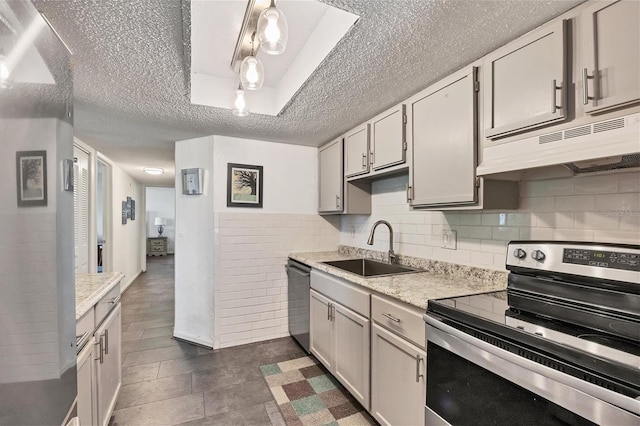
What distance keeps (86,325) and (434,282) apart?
1.83 m

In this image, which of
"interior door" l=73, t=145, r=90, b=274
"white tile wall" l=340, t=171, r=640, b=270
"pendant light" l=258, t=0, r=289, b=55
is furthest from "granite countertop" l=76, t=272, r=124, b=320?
"white tile wall" l=340, t=171, r=640, b=270

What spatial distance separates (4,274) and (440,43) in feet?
5.58

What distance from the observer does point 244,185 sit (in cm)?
306

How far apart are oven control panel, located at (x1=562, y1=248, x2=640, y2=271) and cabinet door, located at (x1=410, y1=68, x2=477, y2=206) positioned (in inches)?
18.8

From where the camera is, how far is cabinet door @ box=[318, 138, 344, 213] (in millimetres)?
2902

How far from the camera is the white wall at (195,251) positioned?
297 cm

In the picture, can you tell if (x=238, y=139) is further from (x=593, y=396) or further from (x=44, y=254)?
(x=593, y=396)

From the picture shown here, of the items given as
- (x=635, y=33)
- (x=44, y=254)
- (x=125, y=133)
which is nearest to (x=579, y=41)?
(x=635, y=33)

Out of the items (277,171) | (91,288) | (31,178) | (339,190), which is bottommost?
(91,288)

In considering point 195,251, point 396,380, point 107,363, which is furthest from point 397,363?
point 195,251

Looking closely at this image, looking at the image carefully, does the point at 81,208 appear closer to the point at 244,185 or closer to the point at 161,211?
the point at 244,185

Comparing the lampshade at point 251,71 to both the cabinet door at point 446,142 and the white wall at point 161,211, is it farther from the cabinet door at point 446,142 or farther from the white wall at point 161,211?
the white wall at point 161,211

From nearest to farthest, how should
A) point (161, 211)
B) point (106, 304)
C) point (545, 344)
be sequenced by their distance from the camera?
point (545, 344), point (106, 304), point (161, 211)

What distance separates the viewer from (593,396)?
0.79m
